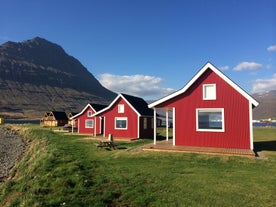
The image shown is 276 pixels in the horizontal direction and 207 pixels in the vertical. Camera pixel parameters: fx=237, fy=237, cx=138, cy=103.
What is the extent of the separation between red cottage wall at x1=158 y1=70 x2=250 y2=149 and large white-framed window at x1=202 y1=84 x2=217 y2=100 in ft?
0.70

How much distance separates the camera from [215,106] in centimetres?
1695

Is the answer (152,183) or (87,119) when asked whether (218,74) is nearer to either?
(152,183)

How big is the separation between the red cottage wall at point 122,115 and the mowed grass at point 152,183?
1398 cm

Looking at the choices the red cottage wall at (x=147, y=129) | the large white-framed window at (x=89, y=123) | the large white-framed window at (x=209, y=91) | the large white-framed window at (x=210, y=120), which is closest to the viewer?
the large white-framed window at (x=210, y=120)

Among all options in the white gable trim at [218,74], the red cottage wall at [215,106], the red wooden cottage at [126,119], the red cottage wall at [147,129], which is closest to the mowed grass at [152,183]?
the red cottage wall at [215,106]

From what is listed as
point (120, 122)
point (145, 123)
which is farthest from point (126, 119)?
point (145, 123)

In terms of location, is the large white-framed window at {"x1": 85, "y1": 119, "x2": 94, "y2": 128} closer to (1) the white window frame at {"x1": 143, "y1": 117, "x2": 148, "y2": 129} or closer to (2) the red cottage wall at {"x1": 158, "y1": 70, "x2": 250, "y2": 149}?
(1) the white window frame at {"x1": 143, "y1": 117, "x2": 148, "y2": 129}

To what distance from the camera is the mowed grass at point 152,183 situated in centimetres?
773

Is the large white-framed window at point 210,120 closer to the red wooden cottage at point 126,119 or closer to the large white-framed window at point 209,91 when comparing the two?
the large white-framed window at point 209,91

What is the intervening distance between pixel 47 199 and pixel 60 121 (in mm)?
62437

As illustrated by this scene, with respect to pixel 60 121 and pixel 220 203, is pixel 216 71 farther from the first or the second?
pixel 60 121

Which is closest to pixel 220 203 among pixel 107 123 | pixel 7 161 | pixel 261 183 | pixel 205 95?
pixel 261 183

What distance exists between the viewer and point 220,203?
725 cm

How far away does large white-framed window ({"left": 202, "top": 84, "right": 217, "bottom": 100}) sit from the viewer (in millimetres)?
17145
